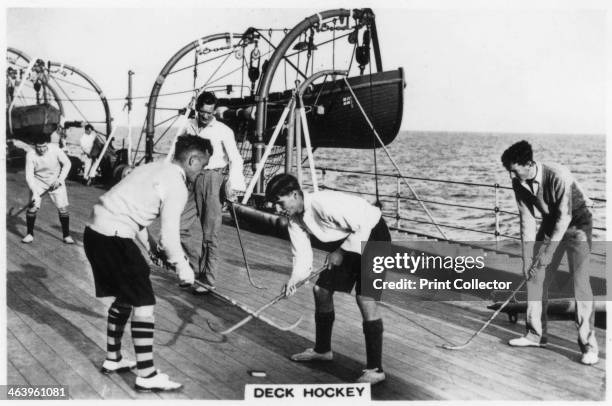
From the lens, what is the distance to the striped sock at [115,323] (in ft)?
9.94

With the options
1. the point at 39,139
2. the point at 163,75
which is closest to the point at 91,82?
the point at 163,75

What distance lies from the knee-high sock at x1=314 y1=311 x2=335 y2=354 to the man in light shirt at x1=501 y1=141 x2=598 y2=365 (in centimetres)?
116

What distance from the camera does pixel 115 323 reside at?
9.97 feet

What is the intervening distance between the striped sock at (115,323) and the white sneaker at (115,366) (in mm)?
31

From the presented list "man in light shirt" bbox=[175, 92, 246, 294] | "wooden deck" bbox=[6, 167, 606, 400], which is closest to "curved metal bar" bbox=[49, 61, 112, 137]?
"wooden deck" bbox=[6, 167, 606, 400]

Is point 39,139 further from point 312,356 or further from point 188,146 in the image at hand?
point 312,356

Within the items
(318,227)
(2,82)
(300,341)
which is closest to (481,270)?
(300,341)

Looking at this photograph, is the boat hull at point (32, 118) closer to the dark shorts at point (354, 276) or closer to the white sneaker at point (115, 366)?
the white sneaker at point (115, 366)

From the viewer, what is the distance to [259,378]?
3113mm

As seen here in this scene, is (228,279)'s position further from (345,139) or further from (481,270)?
(345,139)

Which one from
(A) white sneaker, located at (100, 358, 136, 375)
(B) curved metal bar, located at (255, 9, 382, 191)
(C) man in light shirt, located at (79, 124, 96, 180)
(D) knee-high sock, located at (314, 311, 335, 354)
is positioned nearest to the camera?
(A) white sneaker, located at (100, 358, 136, 375)

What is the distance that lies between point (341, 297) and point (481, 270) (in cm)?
126

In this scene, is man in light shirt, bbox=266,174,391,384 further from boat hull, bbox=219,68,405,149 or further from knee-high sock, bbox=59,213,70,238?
boat hull, bbox=219,68,405,149

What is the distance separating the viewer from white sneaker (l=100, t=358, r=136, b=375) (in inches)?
122
